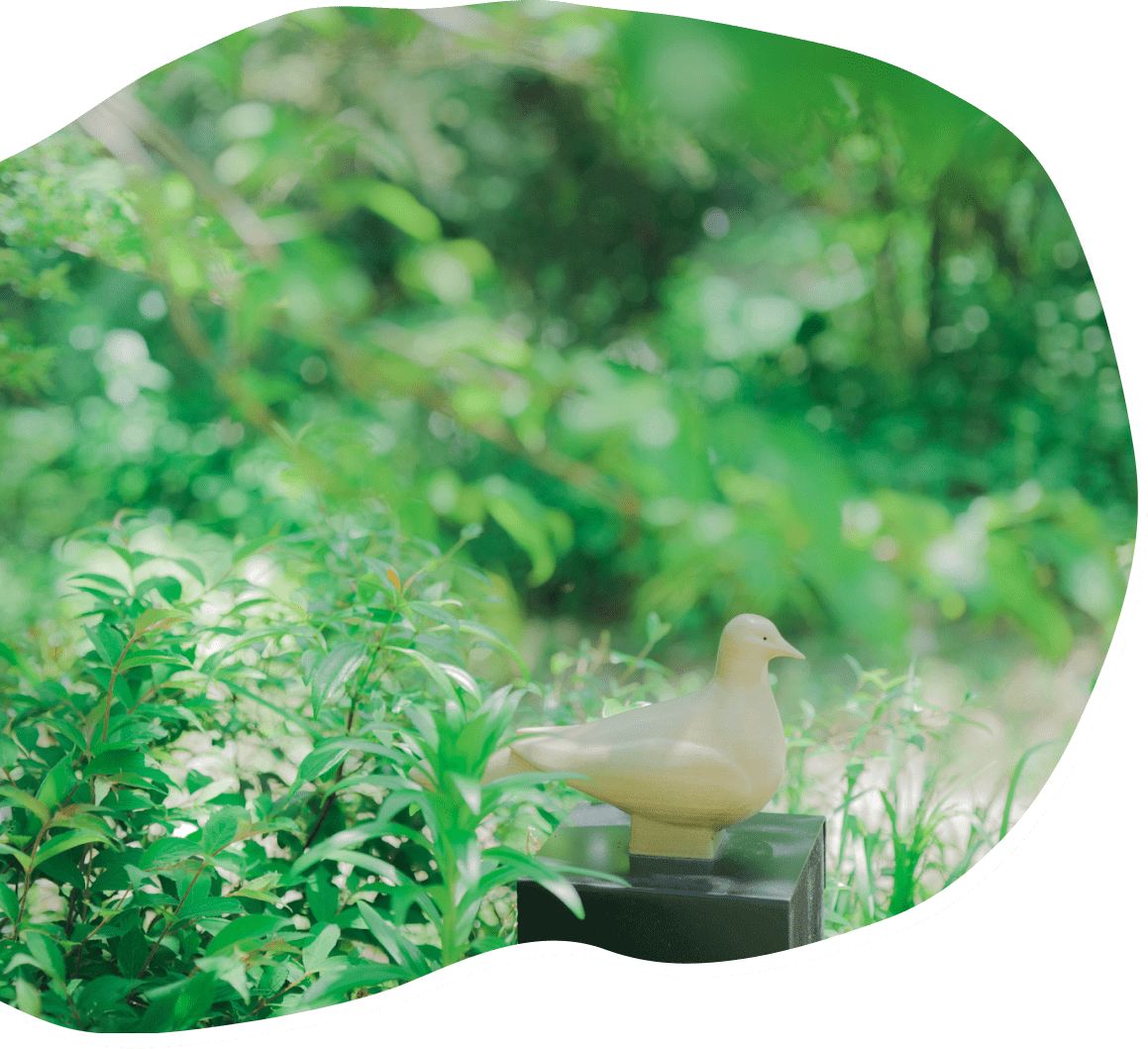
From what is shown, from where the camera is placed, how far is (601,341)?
149cm

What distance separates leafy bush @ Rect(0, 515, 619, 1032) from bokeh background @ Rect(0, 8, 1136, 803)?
0.50 feet

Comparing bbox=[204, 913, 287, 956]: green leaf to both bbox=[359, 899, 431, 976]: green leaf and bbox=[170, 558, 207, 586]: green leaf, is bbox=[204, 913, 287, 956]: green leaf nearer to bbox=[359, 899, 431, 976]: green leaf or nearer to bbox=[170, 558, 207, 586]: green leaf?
bbox=[359, 899, 431, 976]: green leaf

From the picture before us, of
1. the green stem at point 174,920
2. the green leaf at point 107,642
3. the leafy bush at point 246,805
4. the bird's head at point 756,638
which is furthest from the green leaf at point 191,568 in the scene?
the bird's head at point 756,638

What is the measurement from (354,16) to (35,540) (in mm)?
774

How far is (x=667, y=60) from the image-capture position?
138 cm

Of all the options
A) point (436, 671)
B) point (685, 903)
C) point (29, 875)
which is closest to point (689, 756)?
point (685, 903)

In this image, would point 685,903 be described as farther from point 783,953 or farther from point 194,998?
point 194,998

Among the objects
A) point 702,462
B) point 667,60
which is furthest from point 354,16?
point 702,462

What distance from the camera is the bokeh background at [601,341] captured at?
137 centimetres

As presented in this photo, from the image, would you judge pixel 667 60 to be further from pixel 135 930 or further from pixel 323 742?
pixel 135 930

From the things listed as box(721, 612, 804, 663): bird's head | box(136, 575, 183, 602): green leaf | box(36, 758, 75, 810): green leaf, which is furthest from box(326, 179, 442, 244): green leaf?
box(36, 758, 75, 810): green leaf

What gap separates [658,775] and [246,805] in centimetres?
48

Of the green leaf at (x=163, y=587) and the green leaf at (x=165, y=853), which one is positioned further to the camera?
the green leaf at (x=163, y=587)

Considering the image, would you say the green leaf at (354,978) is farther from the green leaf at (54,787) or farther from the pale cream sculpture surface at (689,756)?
the green leaf at (54,787)
